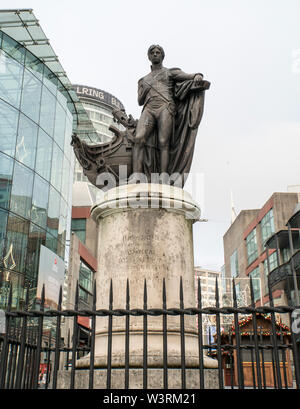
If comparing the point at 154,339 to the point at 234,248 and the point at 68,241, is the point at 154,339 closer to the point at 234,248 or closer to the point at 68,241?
the point at 68,241

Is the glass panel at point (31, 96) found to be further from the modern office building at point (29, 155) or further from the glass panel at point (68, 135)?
the glass panel at point (68, 135)

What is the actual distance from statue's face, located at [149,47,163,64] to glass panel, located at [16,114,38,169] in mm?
17028

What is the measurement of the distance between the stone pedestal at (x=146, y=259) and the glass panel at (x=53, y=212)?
20.3 metres

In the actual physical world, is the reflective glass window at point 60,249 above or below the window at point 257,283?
below

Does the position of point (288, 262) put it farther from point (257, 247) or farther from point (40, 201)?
point (257, 247)

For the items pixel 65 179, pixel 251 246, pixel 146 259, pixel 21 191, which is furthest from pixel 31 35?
pixel 251 246

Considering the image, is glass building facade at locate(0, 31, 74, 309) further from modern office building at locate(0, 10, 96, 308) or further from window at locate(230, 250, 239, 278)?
window at locate(230, 250, 239, 278)

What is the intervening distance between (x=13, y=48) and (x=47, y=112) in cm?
406

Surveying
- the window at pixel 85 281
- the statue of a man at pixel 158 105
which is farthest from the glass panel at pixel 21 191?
the statue of a man at pixel 158 105

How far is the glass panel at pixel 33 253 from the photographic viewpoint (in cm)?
2261

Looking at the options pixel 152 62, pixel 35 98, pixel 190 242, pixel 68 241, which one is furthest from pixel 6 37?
pixel 190 242

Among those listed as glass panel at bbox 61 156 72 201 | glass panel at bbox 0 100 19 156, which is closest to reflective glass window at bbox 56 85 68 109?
glass panel at bbox 61 156 72 201

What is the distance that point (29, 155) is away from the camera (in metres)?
23.3

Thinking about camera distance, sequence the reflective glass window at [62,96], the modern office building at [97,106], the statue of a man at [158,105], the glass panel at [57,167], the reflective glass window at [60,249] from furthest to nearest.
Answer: the modern office building at [97,106], the reflective glass window at [62,96], the reflective glass window at [60,249], the glass panel at [57,167], the statue of a man at [158,105]
